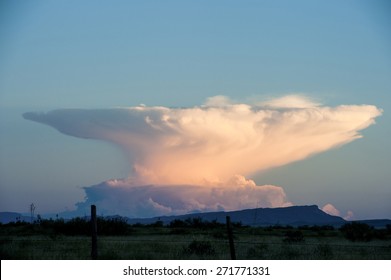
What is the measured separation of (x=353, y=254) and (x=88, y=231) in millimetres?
22357

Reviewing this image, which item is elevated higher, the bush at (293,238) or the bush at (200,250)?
the bush at (293,238)

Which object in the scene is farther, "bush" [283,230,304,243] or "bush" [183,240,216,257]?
"bush" [283,230,304,243]

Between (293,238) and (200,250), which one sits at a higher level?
(293,238)

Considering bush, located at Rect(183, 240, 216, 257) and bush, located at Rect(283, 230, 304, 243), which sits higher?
bush, located at Rect(283, 230, 304, 243)

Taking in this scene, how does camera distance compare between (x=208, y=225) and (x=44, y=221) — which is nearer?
(x=44, y=221)

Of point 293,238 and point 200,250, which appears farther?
point 293,238

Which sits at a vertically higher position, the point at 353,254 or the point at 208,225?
the point at 208,225

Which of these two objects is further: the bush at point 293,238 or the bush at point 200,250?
the bush at point 293,238
